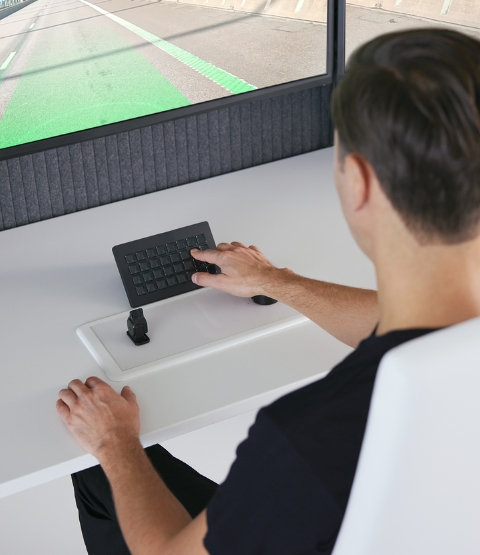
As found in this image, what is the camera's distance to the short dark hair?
0.56 m

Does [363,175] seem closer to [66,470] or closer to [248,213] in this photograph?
[66,470]

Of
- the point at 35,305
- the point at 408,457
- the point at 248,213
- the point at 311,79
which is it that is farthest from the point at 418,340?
the point at 311,79

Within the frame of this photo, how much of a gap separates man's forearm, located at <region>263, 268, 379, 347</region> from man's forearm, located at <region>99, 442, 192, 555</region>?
0.31 metres

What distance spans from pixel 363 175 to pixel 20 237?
2.96 ft

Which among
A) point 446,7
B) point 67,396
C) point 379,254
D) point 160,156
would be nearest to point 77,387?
point 67,396

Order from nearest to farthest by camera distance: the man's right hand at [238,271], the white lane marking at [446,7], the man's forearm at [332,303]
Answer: the man's forearm at [332,303] → the man's right hand at [238,271] → the white lane marking at [446,7]

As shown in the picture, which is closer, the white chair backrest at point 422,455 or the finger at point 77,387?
the white chair backrest at point 422,455

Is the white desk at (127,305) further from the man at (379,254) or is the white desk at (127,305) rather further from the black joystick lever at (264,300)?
the man at (379,254)

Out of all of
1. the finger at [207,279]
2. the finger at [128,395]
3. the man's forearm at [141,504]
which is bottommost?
the man's forearm at [141,504]

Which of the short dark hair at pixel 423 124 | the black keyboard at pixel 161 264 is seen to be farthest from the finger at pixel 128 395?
the short dark hair at pixel 423 124

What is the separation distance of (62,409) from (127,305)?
264 mm

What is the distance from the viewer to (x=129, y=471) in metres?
0.82

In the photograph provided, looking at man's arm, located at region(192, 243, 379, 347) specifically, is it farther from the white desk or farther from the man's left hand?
the man's left hand

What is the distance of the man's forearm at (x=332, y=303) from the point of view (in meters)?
1.00
